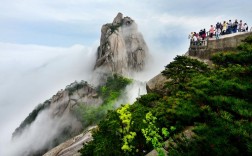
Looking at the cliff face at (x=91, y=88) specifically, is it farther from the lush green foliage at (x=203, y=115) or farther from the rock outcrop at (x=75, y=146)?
the lush green foliage at (x=203, y=115)

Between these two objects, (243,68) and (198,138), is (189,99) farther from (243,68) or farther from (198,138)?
(198,138)

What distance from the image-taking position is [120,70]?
87000mm

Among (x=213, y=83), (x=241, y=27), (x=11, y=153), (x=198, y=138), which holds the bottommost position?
(x=11, y=153)

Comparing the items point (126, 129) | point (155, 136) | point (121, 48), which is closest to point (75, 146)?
point (126, 129)

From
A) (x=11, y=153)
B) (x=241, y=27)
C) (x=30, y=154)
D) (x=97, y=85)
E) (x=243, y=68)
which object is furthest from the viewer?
(x=97, y=85)

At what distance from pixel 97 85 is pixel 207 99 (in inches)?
2955

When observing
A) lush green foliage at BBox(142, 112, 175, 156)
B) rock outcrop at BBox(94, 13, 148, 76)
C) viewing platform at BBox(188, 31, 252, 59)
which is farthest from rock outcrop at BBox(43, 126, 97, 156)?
rock outcrop at BBox(94, 13, 148, 76)

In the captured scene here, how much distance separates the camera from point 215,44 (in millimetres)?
26953

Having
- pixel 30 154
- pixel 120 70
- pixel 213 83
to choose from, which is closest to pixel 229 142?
pixel 213 83

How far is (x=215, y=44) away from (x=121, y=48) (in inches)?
2473

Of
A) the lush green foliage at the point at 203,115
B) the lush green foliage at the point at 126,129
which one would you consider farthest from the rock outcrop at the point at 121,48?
the lush green foliage at the point at 126,129

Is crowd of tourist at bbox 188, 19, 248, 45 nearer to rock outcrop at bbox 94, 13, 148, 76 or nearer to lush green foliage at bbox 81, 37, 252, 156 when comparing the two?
lush green foliage at bbox 81, 37, 252, 156

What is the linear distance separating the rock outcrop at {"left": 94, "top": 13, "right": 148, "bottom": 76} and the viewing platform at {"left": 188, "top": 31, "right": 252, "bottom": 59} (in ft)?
185

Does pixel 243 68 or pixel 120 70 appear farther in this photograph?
pixel 120 70
